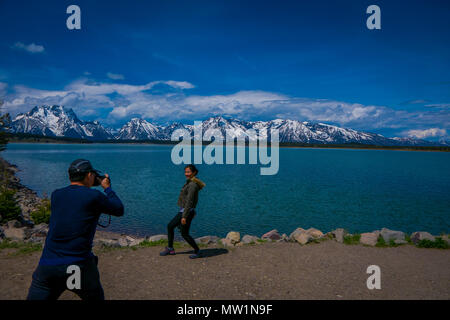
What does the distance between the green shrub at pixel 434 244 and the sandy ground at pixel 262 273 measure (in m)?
0.45

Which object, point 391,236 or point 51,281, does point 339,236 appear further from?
point 51,281

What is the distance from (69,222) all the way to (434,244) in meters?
13.5

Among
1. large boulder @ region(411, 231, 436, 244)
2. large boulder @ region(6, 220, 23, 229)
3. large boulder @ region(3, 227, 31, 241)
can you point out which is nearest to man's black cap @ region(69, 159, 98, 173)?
large boulder @ region(3, 227, 31, 241)

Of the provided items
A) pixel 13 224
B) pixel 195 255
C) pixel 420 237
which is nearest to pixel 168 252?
pixel 195 255

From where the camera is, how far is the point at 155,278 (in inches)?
322

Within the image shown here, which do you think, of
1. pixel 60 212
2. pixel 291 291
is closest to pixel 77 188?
pixel 60 212

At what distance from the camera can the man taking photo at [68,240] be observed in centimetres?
397

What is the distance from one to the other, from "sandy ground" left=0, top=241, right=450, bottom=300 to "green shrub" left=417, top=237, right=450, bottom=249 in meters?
0.45

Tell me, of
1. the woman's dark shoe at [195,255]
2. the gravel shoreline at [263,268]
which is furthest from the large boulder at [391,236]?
the woman's dark shoe at [195,255]

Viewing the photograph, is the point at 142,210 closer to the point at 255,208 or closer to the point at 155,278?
the point at 255,208

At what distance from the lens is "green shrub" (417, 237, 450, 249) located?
1169 centimetres

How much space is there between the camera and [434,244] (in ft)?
38.6

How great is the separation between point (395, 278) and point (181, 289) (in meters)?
6.37

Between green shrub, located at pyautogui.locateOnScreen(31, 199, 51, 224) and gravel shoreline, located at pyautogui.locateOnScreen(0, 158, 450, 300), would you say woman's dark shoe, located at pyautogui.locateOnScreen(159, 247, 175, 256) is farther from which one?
green shrub, located at pyautogui.locateOnScreen(31, 199, 51, 224)
